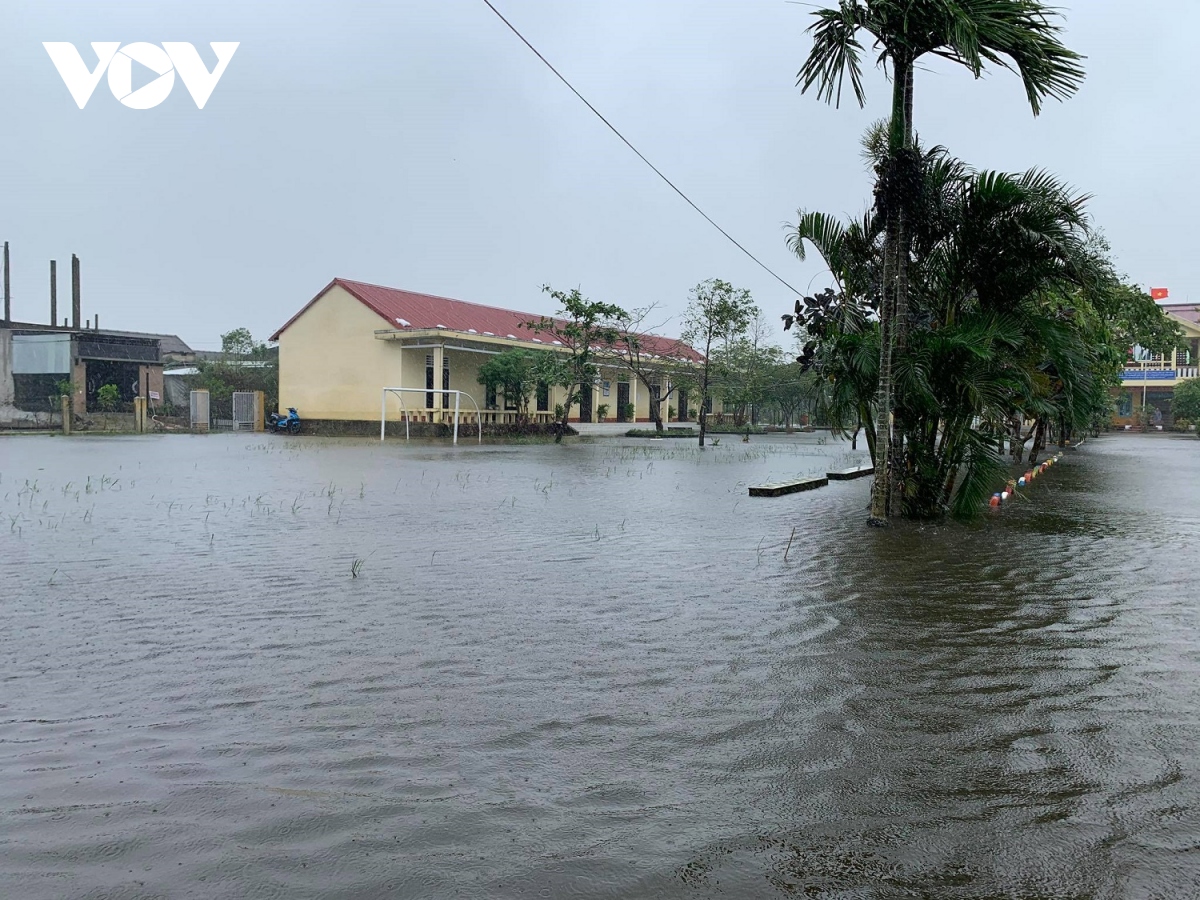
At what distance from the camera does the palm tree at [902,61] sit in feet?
30.2

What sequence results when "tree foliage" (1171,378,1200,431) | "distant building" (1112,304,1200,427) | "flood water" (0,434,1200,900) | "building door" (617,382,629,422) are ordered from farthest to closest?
"distant building" (1112,304,1200,427) < "tree foliage" (1171,378,1200,431) < "building door" (617,382,629,422) < "flood water" (0,434,1200,900)

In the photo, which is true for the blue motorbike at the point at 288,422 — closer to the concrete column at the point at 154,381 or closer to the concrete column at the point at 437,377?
the concrete column at the point at 437,377

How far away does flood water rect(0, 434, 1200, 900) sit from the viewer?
283cm

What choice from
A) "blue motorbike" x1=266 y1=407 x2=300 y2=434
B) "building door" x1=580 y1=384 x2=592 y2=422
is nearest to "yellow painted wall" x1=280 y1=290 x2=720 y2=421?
"blue motorbike" x1=266 y1=407 x2=300 y2=434

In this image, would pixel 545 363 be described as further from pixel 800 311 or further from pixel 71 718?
pixel 71 718

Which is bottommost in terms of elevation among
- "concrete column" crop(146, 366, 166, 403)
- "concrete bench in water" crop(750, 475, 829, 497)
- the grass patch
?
"concrete bench in water" crop(750, 475, 829, 497)

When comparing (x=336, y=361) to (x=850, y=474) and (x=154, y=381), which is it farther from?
(x=850, y=474)

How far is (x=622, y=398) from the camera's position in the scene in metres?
50.5

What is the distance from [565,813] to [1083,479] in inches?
701

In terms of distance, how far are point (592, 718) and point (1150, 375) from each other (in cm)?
6809

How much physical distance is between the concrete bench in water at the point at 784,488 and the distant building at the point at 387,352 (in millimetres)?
20550

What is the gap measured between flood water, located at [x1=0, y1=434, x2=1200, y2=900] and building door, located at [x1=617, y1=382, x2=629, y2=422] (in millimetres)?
40619

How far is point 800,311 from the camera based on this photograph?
11414mm

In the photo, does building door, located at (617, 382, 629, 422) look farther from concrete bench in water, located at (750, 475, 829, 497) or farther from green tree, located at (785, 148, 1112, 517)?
green tree, located at (785, 148, 1112, 517)
